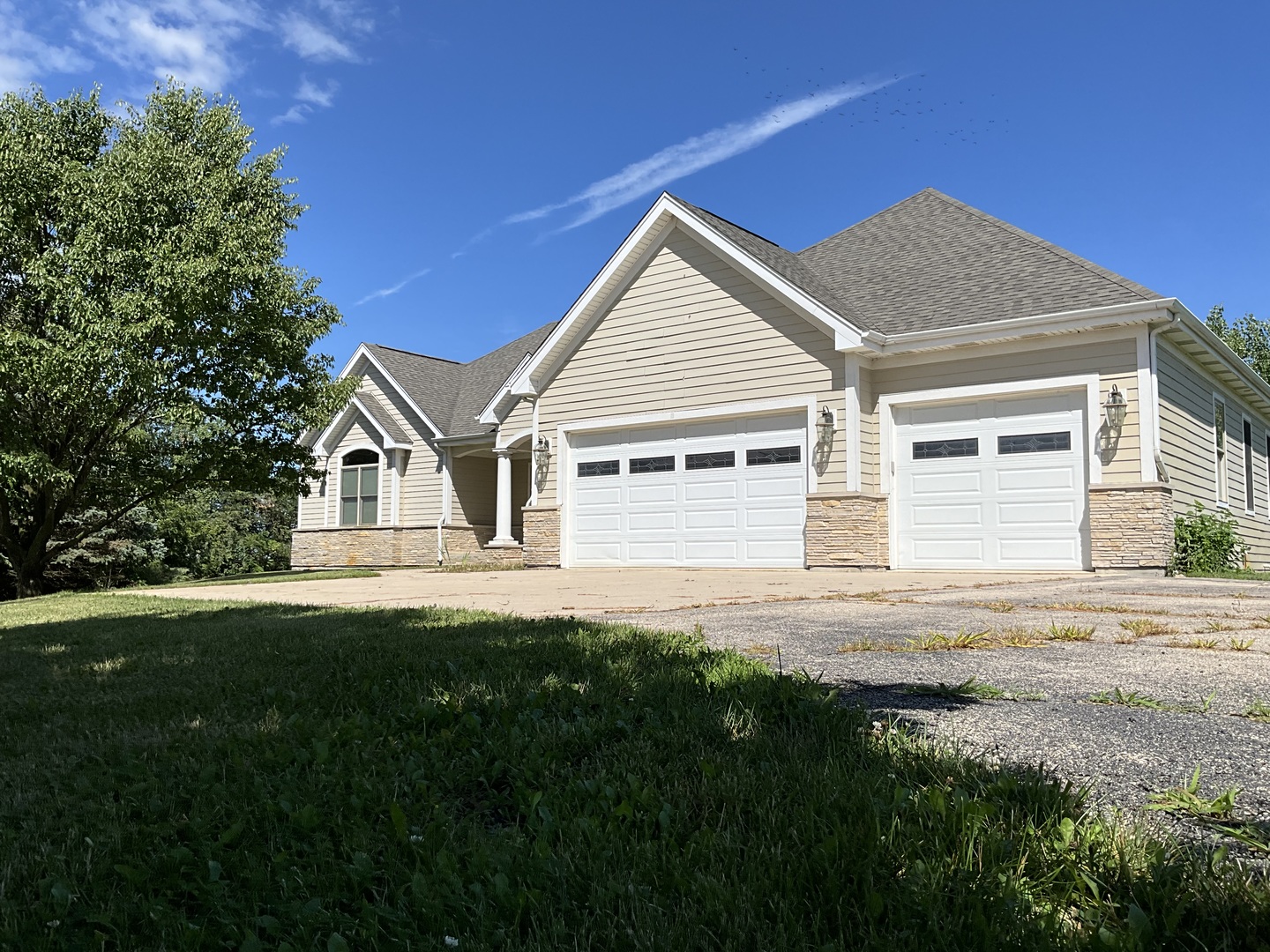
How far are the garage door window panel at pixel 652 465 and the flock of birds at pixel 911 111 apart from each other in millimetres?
6169

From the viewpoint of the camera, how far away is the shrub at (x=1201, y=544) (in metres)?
11.2

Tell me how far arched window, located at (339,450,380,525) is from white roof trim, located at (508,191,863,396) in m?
6.81

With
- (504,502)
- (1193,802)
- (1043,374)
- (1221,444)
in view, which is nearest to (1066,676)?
(1193,802)

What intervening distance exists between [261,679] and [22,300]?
12.7 metres

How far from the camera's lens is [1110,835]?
1.69 m

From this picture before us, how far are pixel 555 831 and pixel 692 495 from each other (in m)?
12.1

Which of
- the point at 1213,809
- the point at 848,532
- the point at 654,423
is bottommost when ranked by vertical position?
the point at 1213,809

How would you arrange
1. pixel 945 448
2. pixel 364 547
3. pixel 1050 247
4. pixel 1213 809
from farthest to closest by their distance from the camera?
pixel 364 547 < pixel 1050 247 < pixel 945 448 < pixel 1213 809

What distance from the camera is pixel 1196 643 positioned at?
4.05 meters

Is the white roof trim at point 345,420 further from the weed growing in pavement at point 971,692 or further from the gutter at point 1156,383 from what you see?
the weed growing in pavement at point 971,692

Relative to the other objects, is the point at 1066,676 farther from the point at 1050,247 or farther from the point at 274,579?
the point at 274,579

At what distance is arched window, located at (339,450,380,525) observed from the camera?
2161cm

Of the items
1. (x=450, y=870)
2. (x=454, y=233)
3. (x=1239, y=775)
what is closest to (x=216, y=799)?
(x=450, y=870)

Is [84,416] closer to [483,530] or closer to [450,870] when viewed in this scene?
[483,530]
